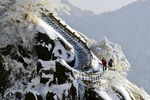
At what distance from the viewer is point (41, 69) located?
2144cm

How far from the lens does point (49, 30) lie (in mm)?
25969

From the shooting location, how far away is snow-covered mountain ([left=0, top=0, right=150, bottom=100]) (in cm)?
2102

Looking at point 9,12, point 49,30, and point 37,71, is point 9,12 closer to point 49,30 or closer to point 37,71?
point 49,30

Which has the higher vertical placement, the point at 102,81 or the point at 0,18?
the point at 0,18

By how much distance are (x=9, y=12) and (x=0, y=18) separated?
1342 millimetres

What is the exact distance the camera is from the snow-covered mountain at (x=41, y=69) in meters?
21.0

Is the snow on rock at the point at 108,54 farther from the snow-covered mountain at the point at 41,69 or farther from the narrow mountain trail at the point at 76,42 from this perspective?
the snow-covered mountain at the point at 41,69

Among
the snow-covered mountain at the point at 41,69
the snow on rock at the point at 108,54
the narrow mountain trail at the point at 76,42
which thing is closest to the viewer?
the snow-covered mountain at the point at 41,69

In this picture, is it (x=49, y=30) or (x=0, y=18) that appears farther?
(x=49, y=30)

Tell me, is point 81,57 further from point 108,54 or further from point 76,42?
point 108,54

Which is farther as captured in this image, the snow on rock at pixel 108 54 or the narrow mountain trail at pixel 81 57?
the snow on rock at pixel 108 54

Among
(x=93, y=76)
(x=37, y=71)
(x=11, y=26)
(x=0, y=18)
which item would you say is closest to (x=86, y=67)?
(x=93, y=76)

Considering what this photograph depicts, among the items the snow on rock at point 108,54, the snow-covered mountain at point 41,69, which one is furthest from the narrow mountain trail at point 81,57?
the snow on rock at point 108,54

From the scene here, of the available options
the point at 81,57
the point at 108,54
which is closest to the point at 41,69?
the point at 81,57
